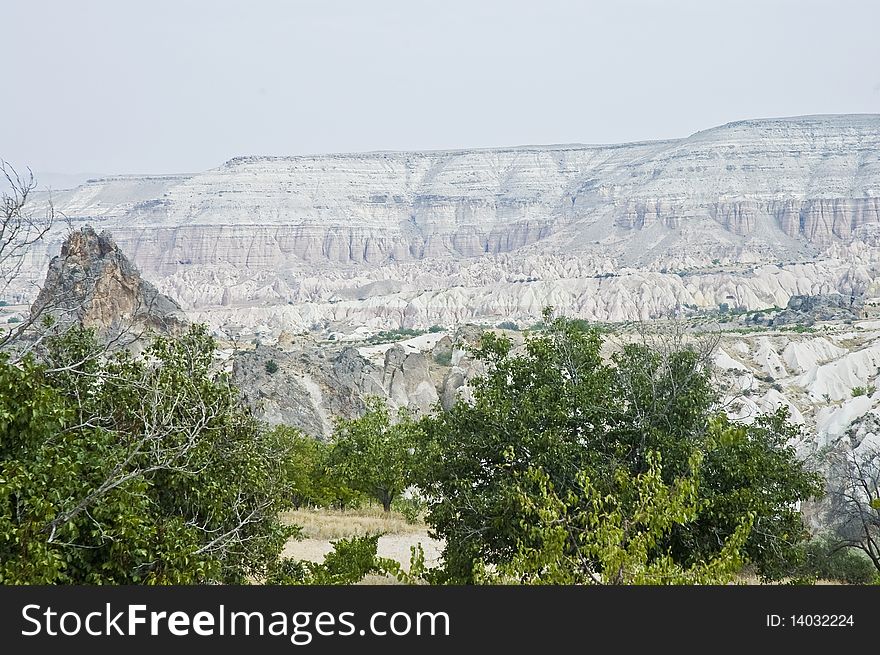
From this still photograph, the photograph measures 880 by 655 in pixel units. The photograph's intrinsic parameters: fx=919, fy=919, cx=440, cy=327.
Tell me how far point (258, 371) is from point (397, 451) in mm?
26268

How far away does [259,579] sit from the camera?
14664mm

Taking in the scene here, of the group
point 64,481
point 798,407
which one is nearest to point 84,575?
point 64,481

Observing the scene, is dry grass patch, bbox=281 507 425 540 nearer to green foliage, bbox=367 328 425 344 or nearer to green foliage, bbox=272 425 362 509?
green foliage, bbox=272 425 362 509

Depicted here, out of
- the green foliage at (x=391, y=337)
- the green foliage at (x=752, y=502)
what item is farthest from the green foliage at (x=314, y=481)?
the green foliage at (x=391, y=337)

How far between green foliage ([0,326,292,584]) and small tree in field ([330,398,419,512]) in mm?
16496

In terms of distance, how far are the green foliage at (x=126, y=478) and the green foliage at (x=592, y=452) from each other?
2.78 m

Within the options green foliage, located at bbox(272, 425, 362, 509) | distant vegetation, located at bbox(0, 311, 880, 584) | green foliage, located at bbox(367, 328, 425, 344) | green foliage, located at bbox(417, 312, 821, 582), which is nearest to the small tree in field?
green foliage, located at bbox(272, 425, 362, 509)

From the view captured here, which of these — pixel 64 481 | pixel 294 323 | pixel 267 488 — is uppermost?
pixel 64 481

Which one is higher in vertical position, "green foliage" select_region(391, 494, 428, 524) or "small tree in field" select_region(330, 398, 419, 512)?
"small tree in field" select_region(330, 398, 419, 512)

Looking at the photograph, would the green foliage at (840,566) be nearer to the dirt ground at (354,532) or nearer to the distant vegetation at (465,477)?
the distant vegetation at (465,477)

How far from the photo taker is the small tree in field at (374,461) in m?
30.9

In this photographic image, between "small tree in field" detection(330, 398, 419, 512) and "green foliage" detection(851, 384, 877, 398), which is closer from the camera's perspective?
"small tree in field" detection(330, 398, 419, 512)

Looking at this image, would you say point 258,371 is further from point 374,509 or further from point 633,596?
point 633,596

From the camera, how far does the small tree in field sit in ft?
101
